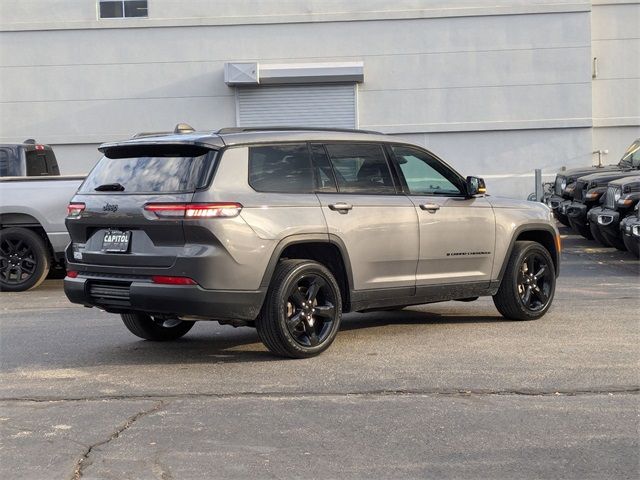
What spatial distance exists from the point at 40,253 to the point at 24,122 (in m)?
16.8

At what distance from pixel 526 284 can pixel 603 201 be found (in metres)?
7.29

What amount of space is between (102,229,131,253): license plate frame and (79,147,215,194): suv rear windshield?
1.08 feet

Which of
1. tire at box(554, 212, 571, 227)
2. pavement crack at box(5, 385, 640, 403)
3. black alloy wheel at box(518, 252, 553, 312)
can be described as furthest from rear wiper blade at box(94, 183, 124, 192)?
tire at box(554, 212, 571, 227)

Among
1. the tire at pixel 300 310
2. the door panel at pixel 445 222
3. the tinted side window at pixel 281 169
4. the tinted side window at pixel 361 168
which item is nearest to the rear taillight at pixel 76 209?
the tinted side window at pixel 281 169

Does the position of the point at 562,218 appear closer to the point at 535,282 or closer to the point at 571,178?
the point at 571,178

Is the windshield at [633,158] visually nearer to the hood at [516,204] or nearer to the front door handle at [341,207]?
the hood at [516,204]

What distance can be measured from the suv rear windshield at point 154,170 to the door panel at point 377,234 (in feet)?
3.45

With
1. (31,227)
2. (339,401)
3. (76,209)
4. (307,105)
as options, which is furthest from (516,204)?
(307,105)

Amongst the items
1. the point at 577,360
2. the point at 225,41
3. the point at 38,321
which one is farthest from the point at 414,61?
the point at 577,360

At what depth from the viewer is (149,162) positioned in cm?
788

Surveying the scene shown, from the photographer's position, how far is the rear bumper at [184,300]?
7.43 meters

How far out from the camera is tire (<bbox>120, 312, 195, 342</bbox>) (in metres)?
8.84

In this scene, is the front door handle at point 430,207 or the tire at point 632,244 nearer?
the front door handle at point 430,207

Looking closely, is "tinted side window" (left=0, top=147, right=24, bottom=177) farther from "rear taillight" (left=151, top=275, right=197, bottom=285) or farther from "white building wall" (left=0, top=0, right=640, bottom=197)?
"white building wall" (left=0, top=0, right=640, bottom=197)
